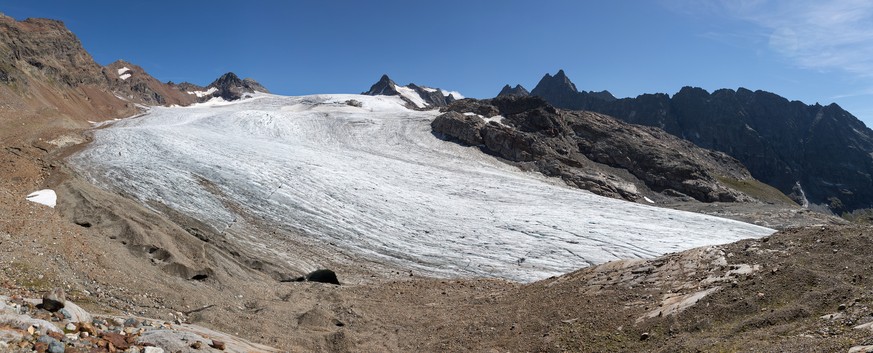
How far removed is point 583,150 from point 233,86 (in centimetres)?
13454

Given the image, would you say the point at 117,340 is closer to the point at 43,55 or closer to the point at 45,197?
the point at 45,197

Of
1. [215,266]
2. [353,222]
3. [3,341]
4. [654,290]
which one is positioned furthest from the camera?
[353,222]

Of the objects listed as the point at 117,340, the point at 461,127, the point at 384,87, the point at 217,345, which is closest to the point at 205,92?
the point at 384,87

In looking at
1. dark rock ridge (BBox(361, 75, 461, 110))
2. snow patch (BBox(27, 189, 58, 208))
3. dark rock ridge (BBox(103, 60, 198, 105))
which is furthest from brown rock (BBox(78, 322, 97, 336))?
dark rock ridge (BBox(361, 75, 461, 110))

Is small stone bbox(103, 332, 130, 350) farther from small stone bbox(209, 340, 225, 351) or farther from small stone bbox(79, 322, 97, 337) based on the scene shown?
small stone bbox(209, 340, 225, 351)

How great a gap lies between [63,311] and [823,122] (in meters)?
247

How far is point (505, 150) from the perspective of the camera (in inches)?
2608

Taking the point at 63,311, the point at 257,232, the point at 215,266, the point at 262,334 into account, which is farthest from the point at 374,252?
the point at 63,311

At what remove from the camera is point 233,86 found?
169 meters

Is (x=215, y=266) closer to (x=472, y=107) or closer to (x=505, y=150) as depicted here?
(x=505, y=150)

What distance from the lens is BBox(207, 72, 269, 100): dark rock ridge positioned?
16150 centimetres

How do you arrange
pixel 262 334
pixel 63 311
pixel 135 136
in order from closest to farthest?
pixel 63 311
pixel 262 334
pixel 135 136

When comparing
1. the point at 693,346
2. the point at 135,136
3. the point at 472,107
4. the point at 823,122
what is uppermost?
the point at 823,122

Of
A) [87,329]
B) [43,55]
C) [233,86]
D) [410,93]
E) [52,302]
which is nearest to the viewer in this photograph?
[87,329]
